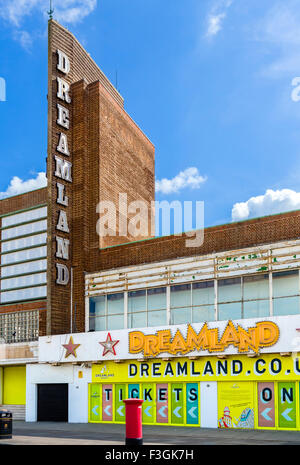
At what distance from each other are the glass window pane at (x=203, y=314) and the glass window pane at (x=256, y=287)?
69.2 inches

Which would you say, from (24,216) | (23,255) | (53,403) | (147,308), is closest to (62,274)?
(23,255)

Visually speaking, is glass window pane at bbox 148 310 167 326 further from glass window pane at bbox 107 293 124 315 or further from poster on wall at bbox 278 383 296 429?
poster on wall at bbox 278 383 296 429

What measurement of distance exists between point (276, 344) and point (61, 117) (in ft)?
56.7

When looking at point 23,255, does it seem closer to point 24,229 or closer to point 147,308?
point 24,229

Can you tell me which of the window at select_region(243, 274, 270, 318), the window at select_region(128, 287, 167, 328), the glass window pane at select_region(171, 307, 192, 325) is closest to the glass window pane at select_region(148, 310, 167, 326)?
the window at select_region(128, 287, 167, 328)

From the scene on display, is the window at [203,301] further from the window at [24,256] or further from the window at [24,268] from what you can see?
the window at [24,268]

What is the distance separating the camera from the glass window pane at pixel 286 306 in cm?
2409

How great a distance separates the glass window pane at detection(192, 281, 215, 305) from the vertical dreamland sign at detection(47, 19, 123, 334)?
22.6 ft

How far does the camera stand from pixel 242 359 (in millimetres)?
24516

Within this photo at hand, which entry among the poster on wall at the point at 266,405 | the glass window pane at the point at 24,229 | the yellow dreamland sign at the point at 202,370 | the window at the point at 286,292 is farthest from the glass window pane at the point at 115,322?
the window at the point at 286,292

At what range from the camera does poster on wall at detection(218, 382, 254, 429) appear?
24.1m
